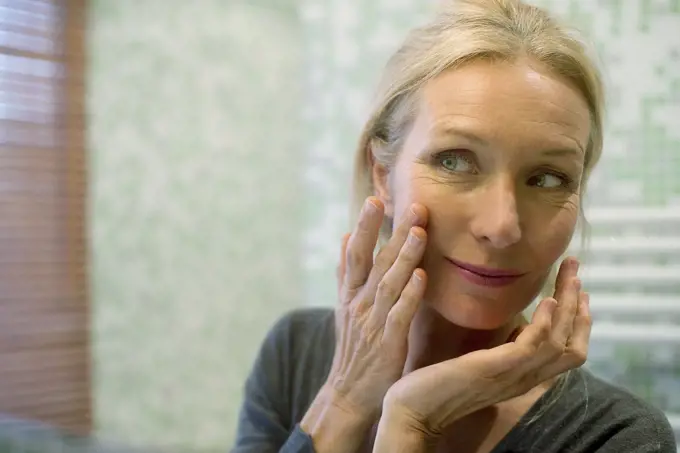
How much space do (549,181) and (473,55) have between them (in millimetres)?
157

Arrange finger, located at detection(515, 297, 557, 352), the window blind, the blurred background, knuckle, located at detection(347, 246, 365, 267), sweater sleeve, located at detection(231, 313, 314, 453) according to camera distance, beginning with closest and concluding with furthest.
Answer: finger, located at detection(515, 297, 557, 352)
knuckle, located at detection(347, 246, 365, 267)
sweater sleeve, located at detection(231, 313, 314, 453)
the blurred background
the window blind

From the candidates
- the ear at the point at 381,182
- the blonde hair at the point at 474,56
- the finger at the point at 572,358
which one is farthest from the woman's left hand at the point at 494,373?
the ear at the point at 381,182

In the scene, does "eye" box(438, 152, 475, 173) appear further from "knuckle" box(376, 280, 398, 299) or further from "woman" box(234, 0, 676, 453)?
"knuckle" box(376, 280, 398, 299)

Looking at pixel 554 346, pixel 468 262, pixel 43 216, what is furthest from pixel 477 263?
pixel 43 216

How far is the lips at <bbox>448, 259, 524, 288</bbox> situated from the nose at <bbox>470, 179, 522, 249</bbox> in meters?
0.03

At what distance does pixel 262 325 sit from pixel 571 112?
1180mm

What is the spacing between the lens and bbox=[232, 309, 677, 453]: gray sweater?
2.05 ft

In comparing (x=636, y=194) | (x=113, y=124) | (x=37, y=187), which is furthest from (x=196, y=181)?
(x=636, y=194)

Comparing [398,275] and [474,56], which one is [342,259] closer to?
[398,275]

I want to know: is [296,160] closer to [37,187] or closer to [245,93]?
[245,93]

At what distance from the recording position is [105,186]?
1.37 meters

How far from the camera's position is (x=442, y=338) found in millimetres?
711

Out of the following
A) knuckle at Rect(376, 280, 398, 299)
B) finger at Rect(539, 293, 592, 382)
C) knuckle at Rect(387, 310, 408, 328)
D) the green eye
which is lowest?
finger at Rect(539, 293, 592, 382)

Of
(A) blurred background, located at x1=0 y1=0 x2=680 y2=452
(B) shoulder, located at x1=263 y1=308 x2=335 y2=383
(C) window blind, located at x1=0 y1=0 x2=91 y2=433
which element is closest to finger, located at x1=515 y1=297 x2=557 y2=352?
(B) shoulder, located at x1=263 y1=308 x2=335 y2=383
